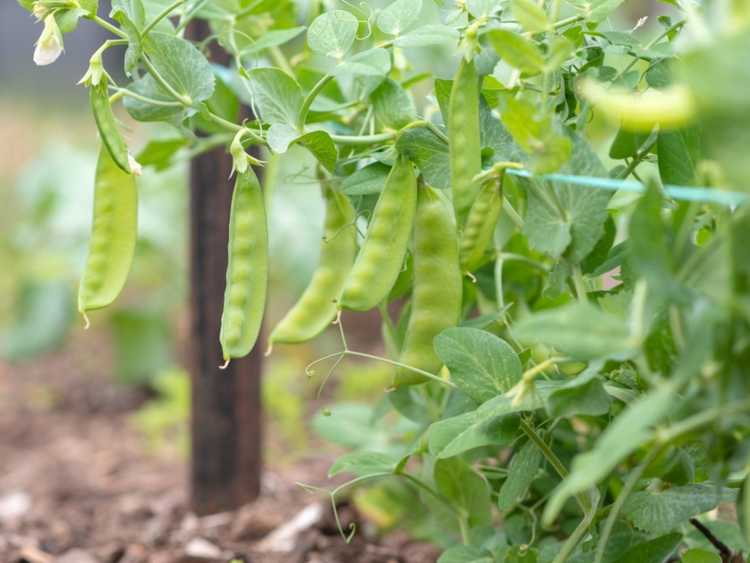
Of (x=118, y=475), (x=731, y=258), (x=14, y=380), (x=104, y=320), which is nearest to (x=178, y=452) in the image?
(x=118, y=475)

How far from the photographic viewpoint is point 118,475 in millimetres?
1939

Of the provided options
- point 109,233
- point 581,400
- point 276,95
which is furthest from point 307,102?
point 581,400

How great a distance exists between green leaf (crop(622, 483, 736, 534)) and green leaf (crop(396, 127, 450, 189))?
345mm

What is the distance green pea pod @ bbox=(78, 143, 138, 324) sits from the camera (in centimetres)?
97

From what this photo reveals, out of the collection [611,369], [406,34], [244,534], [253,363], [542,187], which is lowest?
[244,534]

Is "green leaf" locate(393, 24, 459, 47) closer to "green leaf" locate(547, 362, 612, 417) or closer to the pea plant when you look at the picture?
the pea plant

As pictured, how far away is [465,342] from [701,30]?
0.37 m

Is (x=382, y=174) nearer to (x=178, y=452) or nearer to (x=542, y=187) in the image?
(x=542, y=187)

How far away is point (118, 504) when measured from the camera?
5.52ft

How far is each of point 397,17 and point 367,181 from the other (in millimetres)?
160

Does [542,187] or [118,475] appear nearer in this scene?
[542,187]

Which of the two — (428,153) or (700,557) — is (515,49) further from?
(700,557)

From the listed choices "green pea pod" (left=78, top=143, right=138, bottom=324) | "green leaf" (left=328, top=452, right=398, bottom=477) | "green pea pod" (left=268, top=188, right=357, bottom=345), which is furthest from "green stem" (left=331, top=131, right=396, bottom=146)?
"green leaf" (left=328, top=452, right=398, bottom=477)

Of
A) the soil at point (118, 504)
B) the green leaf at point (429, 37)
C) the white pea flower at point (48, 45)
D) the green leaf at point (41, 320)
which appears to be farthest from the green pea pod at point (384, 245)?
the green leaf at point (41, 320)
